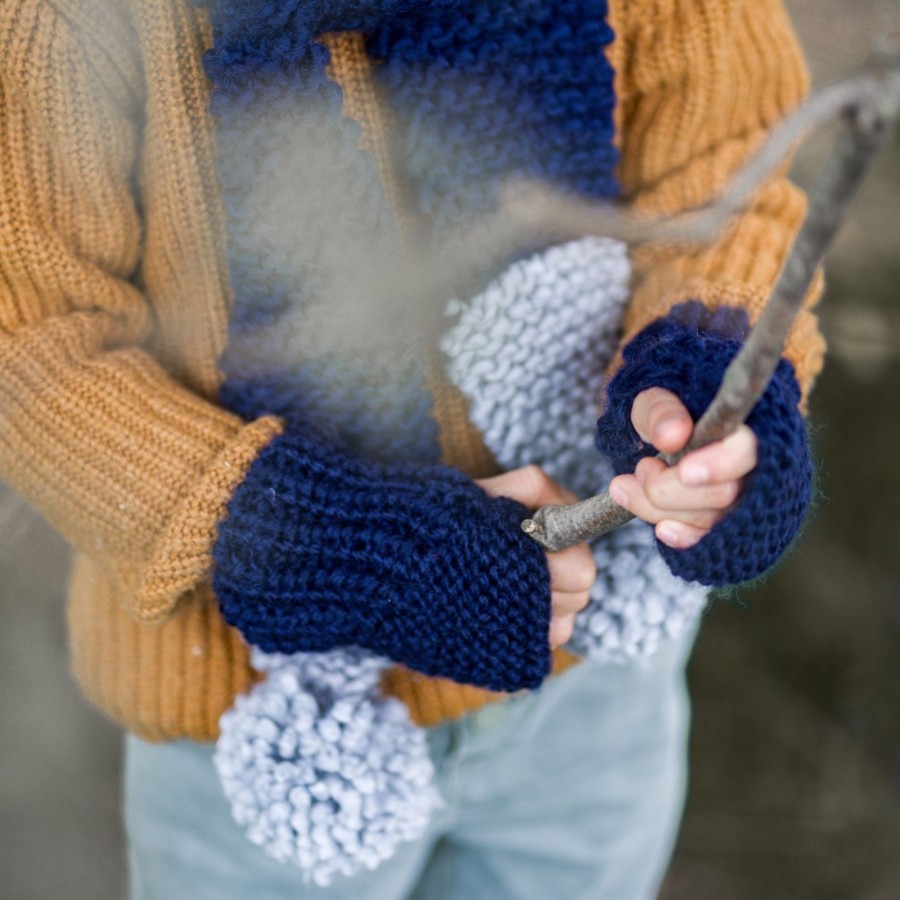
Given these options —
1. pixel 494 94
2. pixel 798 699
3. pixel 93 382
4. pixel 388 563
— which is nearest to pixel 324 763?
pixel 388 563

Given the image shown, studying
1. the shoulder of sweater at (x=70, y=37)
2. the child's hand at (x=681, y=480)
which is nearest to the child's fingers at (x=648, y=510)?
the child's hand at (x=681, y=480)

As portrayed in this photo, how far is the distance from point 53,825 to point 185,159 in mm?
988

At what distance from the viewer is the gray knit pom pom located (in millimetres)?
541

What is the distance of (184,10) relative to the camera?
453 mm

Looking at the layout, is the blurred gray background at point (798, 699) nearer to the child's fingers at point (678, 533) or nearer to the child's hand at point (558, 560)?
the child's hand at point (558, 560)

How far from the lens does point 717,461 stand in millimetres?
355

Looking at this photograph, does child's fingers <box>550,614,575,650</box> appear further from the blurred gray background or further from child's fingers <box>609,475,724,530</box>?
the blurred gray background

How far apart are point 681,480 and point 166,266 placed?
34 centimetres

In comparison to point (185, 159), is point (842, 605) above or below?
below

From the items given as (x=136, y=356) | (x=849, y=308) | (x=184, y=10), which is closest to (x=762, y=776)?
(x=849, y=308)

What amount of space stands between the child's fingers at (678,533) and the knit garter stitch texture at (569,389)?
0.15 meters

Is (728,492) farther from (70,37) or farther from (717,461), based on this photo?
(70,37)

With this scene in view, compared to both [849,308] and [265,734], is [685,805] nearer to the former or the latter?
[849,308]

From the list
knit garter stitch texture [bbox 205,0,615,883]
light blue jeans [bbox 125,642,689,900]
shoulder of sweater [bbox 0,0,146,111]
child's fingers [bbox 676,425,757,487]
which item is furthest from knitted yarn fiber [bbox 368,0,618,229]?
light blue jeans [bbox 125,642,689,900]
